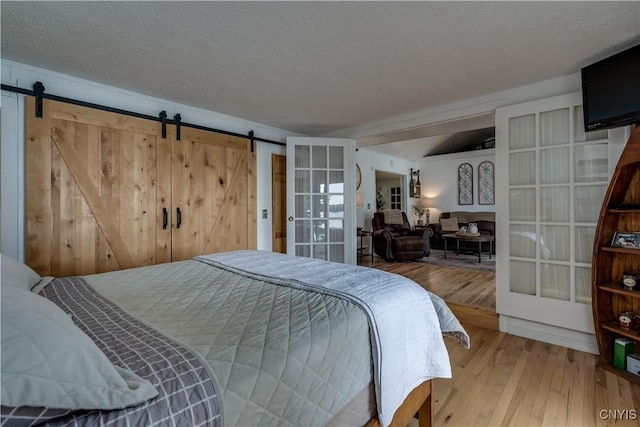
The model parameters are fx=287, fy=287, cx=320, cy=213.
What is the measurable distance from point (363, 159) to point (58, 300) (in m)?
6.14

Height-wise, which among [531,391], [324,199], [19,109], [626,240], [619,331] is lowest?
[531,391]

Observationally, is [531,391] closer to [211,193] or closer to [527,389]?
[527,389]

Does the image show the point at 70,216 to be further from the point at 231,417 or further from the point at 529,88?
the point at 529,88

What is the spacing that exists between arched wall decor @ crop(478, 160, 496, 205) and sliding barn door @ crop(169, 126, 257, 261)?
679cm

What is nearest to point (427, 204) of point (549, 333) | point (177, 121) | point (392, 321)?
point (549, 333)

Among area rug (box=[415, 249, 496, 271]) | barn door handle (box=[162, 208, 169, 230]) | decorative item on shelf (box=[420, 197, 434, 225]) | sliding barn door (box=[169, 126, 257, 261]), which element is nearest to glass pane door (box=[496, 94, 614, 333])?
area rug (box=[415, 249, 496, 271])

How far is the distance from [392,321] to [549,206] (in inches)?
86.5

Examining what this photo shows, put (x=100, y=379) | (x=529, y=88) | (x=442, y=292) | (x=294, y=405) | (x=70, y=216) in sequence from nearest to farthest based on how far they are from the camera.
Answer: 1. (x=100, y=379)
2. (x=294, y=405)
3. (x=70, y=216)
4. (x=529, y=88)
5. (x=442, y=292)

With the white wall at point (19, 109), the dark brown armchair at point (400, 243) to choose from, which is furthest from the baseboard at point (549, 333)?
the white wall at point (19, 109)

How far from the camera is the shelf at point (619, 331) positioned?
190 cm

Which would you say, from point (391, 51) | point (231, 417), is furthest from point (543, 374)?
point (391, 51)

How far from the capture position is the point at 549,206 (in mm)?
2512

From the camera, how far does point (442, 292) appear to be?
3.69m

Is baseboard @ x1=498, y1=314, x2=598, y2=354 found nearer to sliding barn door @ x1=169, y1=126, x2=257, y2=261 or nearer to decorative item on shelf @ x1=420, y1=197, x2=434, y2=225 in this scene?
sliding barn door @ x1=169, y1=126, x2=257, y2=261
